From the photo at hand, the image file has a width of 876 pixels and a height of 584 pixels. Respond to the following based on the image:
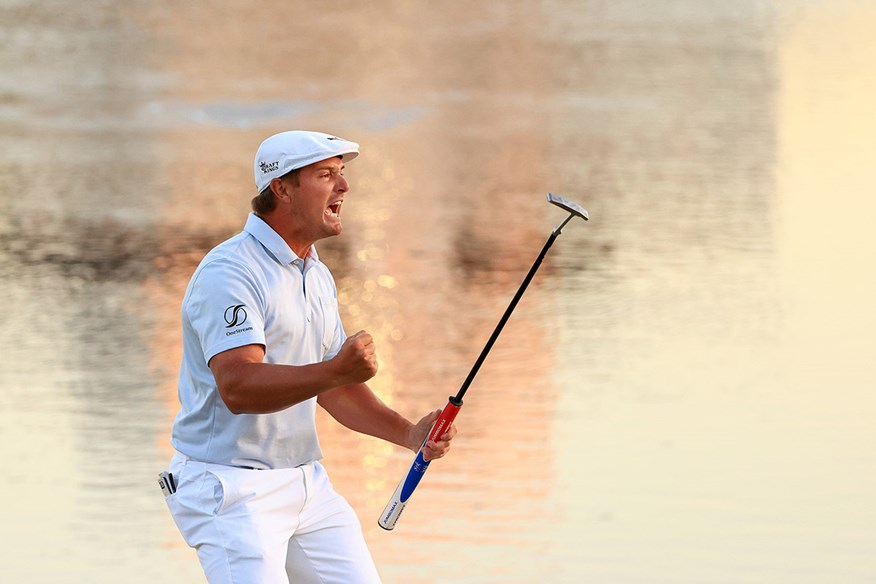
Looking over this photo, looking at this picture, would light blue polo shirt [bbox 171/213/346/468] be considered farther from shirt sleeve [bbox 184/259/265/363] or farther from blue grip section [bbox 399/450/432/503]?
blue grip section [bbox 399/450/432/503]

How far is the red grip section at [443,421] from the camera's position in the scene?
4586 millimetres

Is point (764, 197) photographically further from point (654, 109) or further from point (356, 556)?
point (356, 556)

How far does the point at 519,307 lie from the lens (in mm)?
13258

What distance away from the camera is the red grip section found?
459 centimetres

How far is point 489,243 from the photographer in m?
16.9

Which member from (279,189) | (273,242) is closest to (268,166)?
(279,189)

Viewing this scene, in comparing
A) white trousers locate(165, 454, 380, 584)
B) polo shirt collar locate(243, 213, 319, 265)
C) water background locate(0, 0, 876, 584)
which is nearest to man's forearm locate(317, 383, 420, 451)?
white trousers locate(165, 454, 380, 584)

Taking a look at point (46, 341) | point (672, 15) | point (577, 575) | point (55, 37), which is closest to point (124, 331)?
point (46, 341)

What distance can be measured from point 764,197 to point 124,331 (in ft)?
31.5

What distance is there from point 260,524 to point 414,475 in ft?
1.64

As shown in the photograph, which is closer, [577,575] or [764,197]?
[577,575]

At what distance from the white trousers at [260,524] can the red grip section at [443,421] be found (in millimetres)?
302

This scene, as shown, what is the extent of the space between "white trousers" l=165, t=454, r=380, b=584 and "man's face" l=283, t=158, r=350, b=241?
1.95 ft

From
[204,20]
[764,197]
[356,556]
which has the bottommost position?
[204,20]
